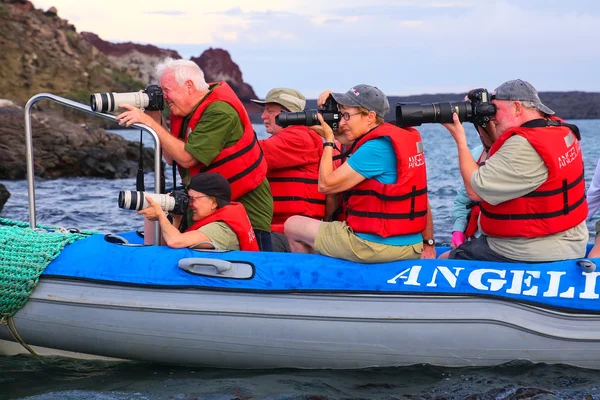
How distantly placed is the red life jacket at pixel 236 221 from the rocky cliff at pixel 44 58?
2006 inches

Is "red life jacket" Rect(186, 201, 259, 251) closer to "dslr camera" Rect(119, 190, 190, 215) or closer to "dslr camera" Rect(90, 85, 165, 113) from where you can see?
"dslr camera" Rect(119, 190, 190, 215)

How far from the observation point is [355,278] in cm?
472

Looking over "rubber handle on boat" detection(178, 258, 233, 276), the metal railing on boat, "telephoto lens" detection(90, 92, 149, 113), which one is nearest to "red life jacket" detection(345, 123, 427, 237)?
"rubber handle on boat" detection(178, 258, 233, 276)

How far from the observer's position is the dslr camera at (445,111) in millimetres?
4605

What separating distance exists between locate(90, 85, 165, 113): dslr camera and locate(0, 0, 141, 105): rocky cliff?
166ft

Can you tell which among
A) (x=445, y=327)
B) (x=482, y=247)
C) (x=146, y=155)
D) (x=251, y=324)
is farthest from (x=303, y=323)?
Answer: (x=146, y=155)

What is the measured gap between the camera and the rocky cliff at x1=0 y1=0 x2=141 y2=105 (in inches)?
2272

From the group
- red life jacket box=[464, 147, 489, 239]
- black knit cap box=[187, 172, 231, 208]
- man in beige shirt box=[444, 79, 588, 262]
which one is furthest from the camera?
red life jacket box=[464, 147, 489, 239]

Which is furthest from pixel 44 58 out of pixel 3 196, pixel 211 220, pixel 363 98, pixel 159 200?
pixel 363 98

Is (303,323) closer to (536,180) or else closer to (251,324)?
(251,324)

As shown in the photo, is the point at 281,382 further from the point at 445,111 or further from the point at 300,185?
the point at 445,111

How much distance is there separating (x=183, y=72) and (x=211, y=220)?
92cm

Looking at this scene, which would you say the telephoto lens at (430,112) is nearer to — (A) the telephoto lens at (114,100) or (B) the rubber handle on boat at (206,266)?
(B) the rubber handle on boat at (206,266)

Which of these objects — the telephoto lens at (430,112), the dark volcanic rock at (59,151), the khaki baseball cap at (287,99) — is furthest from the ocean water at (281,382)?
the dark volcanic rock at (59,151)
